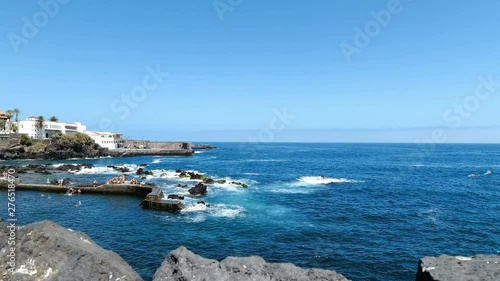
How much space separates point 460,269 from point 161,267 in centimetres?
1052

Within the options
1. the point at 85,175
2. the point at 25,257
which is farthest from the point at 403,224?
the point at 85,175

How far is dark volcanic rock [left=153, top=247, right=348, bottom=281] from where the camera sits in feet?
38.3

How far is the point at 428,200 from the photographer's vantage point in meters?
51.3

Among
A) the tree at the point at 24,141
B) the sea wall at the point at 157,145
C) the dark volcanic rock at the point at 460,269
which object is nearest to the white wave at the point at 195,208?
the dark volcanic rock at the point at 460,269

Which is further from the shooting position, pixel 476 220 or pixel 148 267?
pixel 476 220

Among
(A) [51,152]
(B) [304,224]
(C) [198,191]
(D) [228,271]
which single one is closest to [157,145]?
(A) [51,152]

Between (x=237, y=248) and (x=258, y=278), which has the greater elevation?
(x=258, y=278)

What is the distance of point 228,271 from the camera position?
11.9 metres

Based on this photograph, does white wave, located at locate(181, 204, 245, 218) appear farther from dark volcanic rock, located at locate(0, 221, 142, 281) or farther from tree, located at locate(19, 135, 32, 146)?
tree, located at locate(19, 135, 32, 146)

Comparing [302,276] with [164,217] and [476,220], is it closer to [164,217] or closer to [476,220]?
[164,217]

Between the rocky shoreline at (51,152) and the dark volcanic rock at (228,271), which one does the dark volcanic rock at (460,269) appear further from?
the rocky shoreline at (51,152)

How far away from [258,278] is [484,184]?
7478 centimetres

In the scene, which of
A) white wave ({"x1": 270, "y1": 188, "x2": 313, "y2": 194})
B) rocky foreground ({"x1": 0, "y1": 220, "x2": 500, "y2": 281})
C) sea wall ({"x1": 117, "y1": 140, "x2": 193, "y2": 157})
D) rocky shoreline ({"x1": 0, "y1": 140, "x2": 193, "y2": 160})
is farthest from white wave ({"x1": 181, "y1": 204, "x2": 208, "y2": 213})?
sea wall ({"x1": 117, "y1": 140, "x2": 193, "y2": 157})

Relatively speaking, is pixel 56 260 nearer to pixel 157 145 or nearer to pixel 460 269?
pixel 460 269
